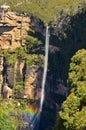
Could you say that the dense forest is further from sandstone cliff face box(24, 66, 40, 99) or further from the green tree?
the green tree

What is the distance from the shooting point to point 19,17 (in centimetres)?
3684

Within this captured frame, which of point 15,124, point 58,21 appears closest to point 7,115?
point 15,124

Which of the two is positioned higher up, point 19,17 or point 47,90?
point 19,17

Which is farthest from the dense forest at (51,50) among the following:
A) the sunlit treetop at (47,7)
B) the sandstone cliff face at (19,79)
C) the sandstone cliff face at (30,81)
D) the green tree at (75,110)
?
the green tree at (75,110)

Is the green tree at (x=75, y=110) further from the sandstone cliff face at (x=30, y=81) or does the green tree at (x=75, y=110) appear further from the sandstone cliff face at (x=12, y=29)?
the sandstone cliff face at (x=12, y=29)

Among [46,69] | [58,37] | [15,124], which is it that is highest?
[58,37]

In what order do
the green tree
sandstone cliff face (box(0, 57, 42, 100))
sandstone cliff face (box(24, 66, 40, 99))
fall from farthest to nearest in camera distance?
1. sandstone cliff face (box(24, 66, 40, 99))
2. sandstone cliff face (box(0, 57, 42, 100))
3. the green tree

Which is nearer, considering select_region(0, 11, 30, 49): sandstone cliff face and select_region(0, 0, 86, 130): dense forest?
select_region(0, 0, 86, 130): dense forest

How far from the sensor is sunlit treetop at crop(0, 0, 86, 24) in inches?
1471

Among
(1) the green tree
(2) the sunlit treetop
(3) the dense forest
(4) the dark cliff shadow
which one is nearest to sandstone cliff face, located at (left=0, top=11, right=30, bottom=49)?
(3) the dense forest

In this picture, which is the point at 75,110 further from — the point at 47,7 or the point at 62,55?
the point at 47,7

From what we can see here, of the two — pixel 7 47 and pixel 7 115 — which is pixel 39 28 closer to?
pixel 7 47

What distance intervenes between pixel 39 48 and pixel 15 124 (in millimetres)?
6173

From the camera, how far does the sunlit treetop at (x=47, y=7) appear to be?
3738 cm
